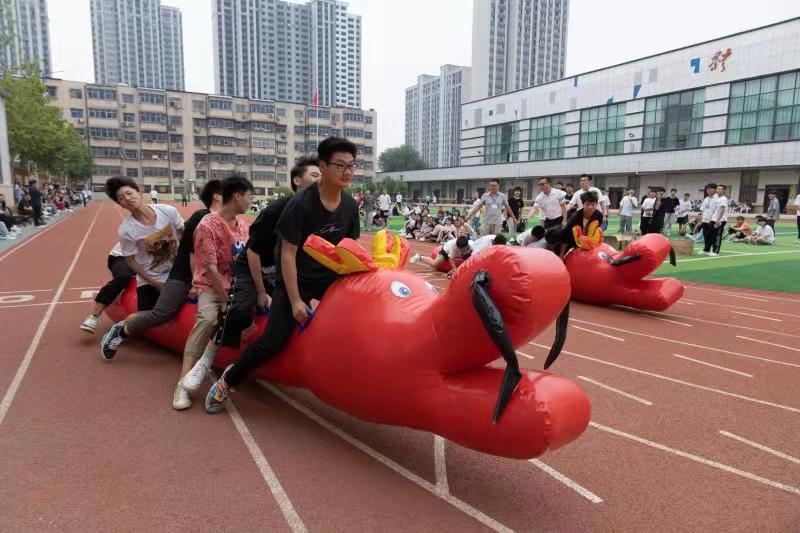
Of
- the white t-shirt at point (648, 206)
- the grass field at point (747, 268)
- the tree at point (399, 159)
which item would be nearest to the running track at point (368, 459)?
the grass field at point (747, 268)

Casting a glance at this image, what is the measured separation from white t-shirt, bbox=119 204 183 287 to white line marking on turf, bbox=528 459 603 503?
158 inches

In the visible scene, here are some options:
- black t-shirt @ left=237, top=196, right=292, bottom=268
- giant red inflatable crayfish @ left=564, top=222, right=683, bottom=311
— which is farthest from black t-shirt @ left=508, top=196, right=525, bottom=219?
black t-shirt @ left=237, top=196, right=292, bottom=268

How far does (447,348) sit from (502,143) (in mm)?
62594

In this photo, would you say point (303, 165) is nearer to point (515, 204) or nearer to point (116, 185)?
point (116, 185)

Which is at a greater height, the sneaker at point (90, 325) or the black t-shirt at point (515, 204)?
the black t-shirt at point (515, 204)

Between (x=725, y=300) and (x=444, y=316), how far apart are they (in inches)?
309

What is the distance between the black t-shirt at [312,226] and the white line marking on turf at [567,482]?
1810 millimetres

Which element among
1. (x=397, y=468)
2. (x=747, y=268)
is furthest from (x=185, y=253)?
(x=747, y=268)

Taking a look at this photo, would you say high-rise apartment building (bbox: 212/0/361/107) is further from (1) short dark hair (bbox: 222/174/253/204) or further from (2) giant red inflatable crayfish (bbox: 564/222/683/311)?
(1) short dark hair (bbox: 222/174/253/204)

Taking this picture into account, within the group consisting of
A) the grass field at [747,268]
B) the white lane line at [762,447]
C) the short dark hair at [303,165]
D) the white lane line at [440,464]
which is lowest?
the white lane line at [440,464]

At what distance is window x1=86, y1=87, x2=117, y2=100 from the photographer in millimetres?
72119

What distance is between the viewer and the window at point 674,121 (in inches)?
1690

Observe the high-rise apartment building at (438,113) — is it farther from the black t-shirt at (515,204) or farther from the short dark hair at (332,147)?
the short dark hair at (332,147)

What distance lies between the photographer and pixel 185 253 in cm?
487
